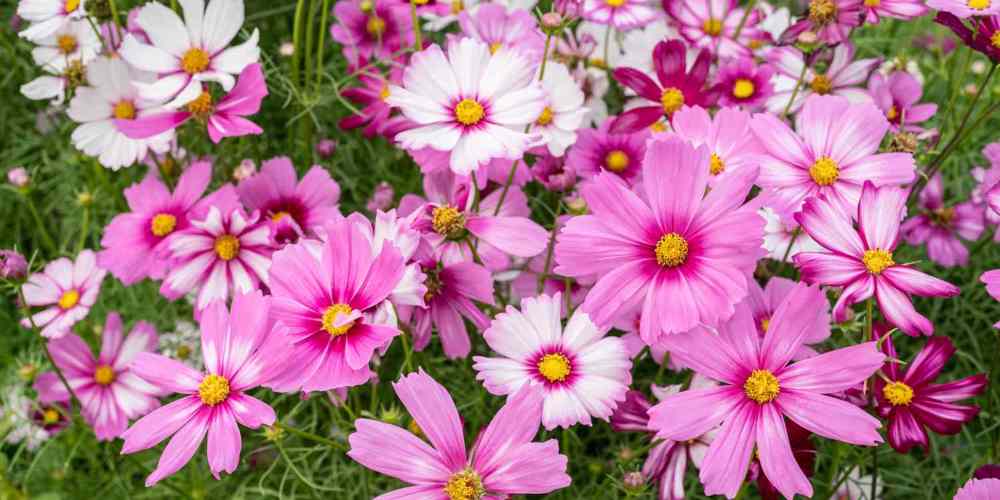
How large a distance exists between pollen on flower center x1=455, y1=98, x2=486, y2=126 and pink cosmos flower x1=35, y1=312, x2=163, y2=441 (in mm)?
539

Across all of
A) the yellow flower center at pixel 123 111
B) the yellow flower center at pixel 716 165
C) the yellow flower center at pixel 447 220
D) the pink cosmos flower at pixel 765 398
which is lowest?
the pink cosmos flower at pixel 765 398

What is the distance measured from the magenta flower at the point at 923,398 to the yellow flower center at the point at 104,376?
90cm

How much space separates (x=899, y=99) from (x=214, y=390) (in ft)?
2.85

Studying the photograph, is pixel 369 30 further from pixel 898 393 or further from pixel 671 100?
pixel 898 393

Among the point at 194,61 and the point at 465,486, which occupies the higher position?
the point at 194,61

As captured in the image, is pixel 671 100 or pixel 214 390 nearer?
pixel 214 390

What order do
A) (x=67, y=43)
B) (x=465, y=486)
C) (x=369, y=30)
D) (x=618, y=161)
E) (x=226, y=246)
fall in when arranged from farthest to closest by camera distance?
(x=369, y=30) < (x=67, y=43) < (x=618, y=161) < (x=226, y=246) < (x=465, y=486)

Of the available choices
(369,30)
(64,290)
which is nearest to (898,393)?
(369,30)

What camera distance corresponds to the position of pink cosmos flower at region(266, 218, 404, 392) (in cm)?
62

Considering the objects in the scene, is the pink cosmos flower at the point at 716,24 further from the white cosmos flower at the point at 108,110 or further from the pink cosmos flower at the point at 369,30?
the white cosmos flower at the point at 108,110

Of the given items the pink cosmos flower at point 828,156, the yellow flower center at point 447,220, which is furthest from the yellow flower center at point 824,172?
the yellow flower center at point 447,220

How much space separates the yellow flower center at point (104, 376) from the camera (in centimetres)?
108

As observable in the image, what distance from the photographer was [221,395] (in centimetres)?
67

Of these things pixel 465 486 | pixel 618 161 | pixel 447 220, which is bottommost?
pixel 465 486
